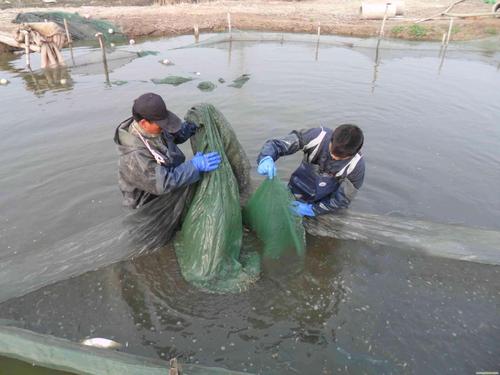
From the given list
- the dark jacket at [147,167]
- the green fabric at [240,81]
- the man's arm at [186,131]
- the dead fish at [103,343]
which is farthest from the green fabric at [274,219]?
the green fabric at [240,81]

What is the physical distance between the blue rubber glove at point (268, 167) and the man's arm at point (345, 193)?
750mm

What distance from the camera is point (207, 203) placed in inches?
111

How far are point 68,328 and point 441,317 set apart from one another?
126 inches

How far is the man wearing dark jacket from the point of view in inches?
117

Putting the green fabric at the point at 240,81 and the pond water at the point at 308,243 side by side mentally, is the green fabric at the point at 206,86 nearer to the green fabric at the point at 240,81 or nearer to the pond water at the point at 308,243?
the pond water at the point at 308,243

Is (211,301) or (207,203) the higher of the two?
(207,203)

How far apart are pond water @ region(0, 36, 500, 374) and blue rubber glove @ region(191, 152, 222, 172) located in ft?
3.85

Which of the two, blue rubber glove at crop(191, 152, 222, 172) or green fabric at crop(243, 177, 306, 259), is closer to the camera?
blue rubber glove at crop(191, 152, 222, 172)

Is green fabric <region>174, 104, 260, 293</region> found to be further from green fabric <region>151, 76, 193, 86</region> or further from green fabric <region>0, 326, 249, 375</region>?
green fabric <region>151, 76, 193, 86</region>

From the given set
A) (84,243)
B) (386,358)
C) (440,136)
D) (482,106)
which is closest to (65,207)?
(84,243)

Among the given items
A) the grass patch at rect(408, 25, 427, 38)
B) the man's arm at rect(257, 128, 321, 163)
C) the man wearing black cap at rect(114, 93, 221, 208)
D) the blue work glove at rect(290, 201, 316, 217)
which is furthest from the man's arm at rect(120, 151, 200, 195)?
the grass patch at rect(408, 25, 427, 38)

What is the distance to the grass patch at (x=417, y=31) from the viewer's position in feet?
60.3

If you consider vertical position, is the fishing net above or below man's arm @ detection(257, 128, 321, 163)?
above

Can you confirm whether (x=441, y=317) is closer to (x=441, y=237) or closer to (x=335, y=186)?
(x=441, y=237)
